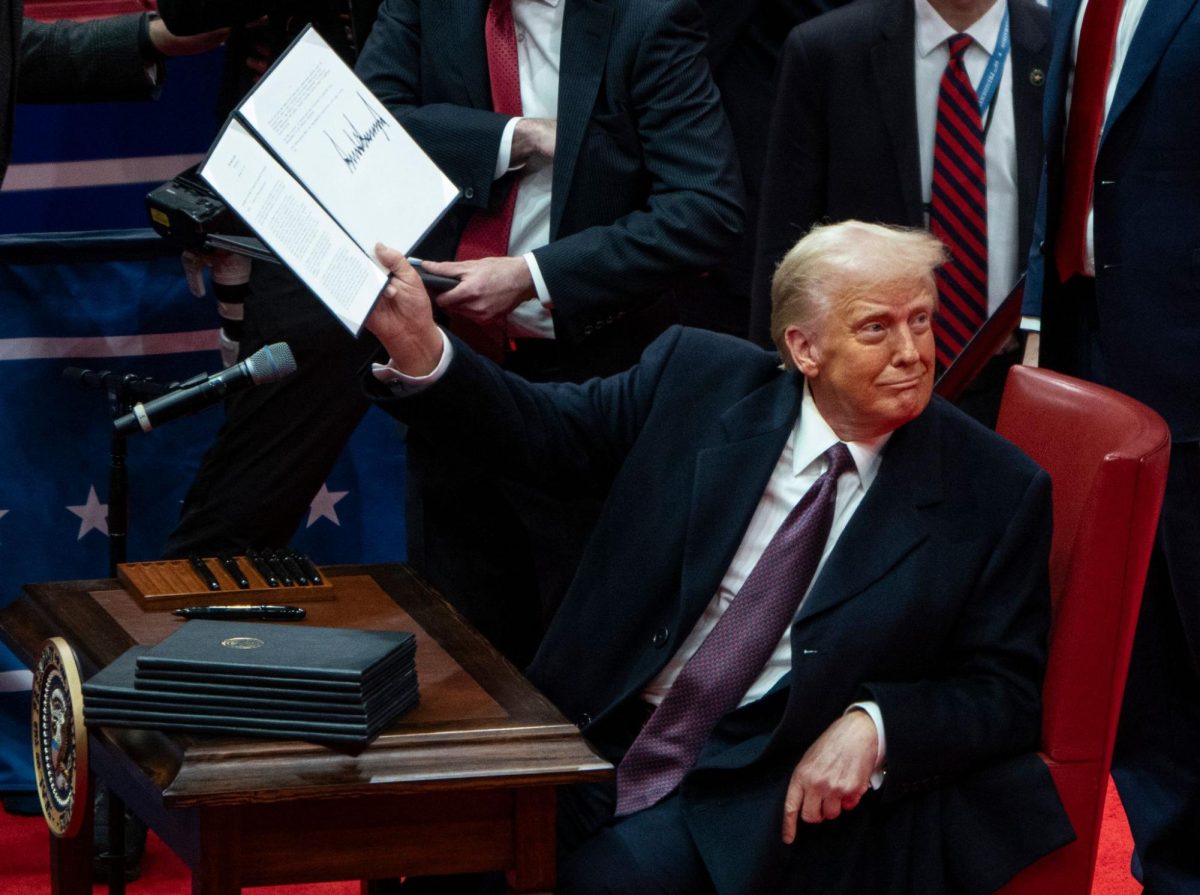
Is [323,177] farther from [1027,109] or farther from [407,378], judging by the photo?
[1027,109]

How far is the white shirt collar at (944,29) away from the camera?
3674mm

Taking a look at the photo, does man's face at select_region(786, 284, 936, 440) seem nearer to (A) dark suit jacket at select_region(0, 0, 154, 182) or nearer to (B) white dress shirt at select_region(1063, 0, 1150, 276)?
(B) white dress shirt at select_region(1063, 0, 1150, 276)

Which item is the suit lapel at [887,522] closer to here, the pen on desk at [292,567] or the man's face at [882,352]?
the man's face at [882,352]

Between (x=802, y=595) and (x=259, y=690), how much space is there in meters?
0.82

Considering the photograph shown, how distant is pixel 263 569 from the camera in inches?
111

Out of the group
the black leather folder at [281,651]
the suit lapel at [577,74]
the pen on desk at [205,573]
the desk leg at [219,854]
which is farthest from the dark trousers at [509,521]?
the desk leg at [219,854]

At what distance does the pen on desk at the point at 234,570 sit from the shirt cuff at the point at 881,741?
91 centimetres

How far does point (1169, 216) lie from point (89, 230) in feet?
7.23

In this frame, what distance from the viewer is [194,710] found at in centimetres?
225

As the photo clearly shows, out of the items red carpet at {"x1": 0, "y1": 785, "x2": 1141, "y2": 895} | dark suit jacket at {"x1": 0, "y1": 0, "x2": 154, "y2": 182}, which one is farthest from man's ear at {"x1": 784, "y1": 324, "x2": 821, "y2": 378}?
dark suit jacket at {"x1": 0, "y1": 0, "x2": 154, "y2": 182}

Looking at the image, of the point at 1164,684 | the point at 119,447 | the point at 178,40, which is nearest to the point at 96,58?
the point at 178,40

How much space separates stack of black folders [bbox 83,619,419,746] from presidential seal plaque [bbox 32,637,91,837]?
1.6 inches

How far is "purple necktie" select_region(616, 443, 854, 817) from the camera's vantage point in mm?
2654

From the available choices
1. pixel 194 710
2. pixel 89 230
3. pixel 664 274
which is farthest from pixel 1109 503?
pixel 89 230
